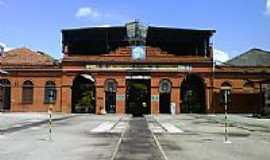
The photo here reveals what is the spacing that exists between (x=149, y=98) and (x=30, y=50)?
789 inches

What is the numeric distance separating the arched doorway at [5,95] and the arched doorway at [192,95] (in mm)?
23279

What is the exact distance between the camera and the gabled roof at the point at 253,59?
253 ft

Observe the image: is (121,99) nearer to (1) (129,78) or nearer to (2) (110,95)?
(2) (110,95)

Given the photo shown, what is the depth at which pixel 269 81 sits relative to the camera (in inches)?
2397

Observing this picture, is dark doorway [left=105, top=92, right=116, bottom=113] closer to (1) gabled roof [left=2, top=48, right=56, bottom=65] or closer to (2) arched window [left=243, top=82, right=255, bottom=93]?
(1) gabled roof [left=2, top=48, right=56, bottom=65]

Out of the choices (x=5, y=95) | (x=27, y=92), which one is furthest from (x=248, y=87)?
(x=5, y=95)

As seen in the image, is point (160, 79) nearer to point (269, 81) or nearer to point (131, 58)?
point (131, 58)

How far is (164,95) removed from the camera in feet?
237

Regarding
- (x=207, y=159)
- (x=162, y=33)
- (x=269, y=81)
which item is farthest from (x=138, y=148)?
(x=162, y=33)

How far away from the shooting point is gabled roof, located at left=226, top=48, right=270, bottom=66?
3039 inches

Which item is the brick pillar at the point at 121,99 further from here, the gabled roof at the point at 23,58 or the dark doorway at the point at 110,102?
the gabled roof at the point at 23,58

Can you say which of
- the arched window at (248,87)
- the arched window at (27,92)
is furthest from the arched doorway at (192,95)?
the arched window at (27,92)

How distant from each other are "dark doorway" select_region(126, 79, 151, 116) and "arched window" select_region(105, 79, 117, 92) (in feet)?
7.93

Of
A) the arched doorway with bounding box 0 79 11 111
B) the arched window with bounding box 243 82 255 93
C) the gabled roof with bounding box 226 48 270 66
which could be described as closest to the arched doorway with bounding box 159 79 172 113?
the arched window with bounding box 243 82 255 93
